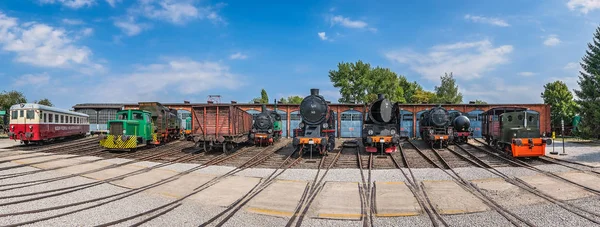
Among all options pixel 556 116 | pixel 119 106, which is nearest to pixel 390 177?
pixel 119 106

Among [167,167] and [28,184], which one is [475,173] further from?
[28,184]

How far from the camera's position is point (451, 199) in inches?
285

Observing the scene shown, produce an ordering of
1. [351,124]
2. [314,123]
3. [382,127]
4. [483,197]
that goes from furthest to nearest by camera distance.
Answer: [351,124] < [382,127] < [314,123] < [483,197]

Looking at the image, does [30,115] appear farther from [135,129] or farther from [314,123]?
[314,123]

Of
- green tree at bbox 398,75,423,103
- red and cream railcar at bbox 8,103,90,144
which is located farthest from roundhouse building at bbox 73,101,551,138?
green tree at bbox 398,75,423,103

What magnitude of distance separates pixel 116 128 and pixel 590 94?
36.2m

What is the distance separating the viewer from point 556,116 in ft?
139

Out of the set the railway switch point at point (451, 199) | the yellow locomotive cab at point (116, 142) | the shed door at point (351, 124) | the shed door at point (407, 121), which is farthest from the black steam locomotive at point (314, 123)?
the shed door at point (407, 121)

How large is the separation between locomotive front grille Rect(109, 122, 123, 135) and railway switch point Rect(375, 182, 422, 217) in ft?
47.3

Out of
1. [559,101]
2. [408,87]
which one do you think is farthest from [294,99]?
[559,101]

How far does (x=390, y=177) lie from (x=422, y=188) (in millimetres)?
1721

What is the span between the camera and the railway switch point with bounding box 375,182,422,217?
20.5ft

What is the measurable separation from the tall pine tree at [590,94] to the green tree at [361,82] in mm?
35071

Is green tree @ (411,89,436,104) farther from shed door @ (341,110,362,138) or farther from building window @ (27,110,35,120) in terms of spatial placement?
building window @ (27,110,35,120)
